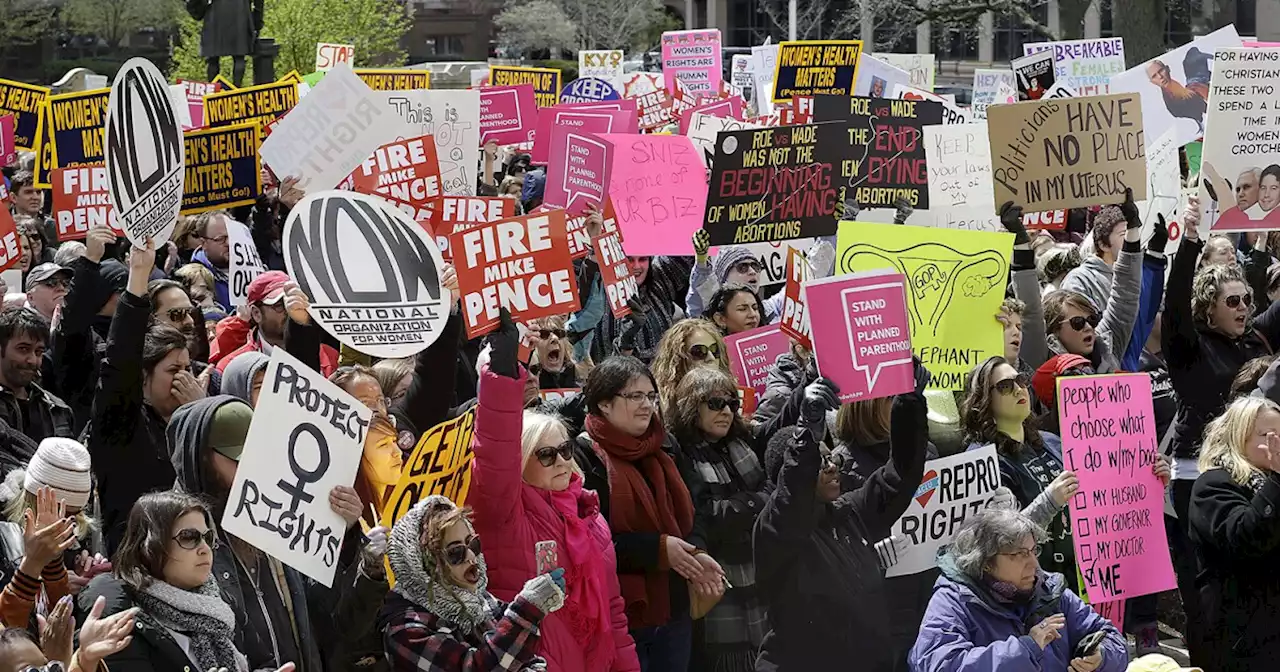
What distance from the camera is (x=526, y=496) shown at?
5391 mm

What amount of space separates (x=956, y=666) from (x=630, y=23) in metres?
58.4

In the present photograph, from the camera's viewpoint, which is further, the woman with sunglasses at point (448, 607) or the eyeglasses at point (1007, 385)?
the eyeglasses at point (1007, 385)

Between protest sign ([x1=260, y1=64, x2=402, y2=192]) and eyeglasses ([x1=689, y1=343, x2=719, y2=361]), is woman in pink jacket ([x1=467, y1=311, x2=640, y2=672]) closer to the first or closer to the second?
eyeglasses ([x1=689, y1=343, x2=719, y2=361])

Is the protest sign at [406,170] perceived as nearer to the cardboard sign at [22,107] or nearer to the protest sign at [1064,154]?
the protest sign at [1064,154]

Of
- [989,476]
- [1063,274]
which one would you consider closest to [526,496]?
[989,476]

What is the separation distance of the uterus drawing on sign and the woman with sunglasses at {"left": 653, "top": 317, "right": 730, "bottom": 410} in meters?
0.63

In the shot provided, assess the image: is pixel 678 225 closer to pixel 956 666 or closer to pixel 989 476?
pixel 989 476

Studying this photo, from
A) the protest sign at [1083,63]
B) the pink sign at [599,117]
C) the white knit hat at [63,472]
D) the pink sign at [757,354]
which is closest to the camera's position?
the white knit hat at [63,472]

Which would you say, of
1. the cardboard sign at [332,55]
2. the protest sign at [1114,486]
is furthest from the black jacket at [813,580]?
the cardboard sign at [332,55]

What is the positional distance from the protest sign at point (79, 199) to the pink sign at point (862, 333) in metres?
5.35

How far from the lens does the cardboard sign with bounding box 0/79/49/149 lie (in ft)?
48.1

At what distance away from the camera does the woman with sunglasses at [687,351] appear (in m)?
7.01

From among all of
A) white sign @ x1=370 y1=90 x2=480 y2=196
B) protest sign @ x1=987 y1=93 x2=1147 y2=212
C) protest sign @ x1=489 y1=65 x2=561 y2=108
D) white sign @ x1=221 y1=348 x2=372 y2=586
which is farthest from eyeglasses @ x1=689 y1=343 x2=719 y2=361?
protest sign @ x1=489 y1=65 x2=561 y2=108

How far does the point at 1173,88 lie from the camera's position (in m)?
14.0
